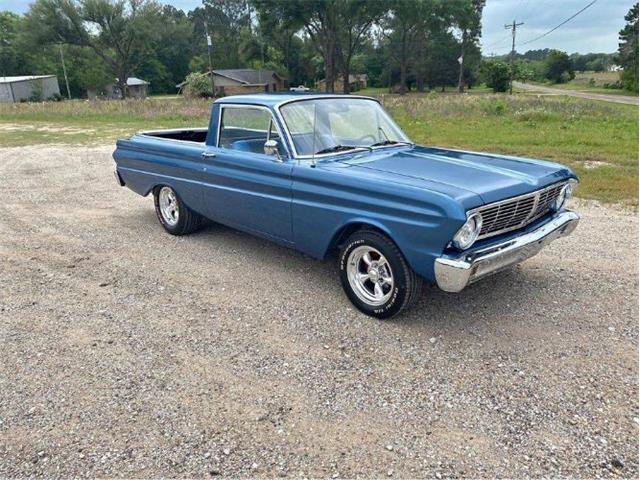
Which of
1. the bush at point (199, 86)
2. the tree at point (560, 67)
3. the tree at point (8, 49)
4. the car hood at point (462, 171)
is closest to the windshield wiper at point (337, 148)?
the car hood at point (462, 171)

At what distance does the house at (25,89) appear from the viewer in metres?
54.3

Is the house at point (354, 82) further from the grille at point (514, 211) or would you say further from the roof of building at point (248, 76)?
the grille at point (514, 211)

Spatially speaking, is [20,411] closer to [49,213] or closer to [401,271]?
[401,271]

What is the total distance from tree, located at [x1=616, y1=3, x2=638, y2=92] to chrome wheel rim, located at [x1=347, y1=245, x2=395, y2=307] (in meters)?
61.1

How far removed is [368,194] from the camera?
362 centimetres

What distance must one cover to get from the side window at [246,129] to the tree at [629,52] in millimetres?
60613

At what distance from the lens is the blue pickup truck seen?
3324mm

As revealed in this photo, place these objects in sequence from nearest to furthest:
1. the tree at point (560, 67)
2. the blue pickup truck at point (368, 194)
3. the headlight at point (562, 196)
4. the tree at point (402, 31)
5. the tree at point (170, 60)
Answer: the blue pickup truck at point (368, 194), the headlight at point (562, 196), the tree at point (402, 31), the tree at point (170, 60), the tree at point (560, 67)

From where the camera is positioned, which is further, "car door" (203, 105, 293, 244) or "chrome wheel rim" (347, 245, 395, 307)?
"car door" (203, 105, 293, 244)

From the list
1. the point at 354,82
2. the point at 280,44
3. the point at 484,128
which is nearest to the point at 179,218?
the point at 484,128

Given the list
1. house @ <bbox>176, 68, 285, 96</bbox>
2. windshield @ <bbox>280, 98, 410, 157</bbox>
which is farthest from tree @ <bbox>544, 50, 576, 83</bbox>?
windshield @ <bbox>280, 98, 410, 157</bbox>

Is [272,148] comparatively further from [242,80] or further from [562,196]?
[242,80]

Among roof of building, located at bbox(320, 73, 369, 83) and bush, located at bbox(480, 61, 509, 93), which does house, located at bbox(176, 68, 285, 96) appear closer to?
roof of building, located at bbox(320, 73, 369, 83)

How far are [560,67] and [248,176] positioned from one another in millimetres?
89085
